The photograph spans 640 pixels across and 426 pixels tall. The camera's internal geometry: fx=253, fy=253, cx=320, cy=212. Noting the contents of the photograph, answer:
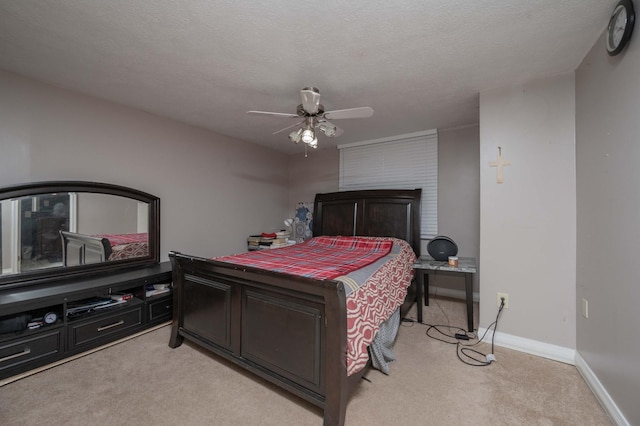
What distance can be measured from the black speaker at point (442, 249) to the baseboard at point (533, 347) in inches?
32.8

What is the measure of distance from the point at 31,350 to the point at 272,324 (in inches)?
73.0

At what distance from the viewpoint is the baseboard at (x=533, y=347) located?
2033mm

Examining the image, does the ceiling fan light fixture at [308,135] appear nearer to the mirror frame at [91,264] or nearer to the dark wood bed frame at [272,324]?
the dark wood bed frame at [272,324]

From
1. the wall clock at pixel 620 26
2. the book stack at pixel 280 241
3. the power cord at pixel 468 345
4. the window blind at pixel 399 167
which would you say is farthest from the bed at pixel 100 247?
the wall clock at pixel 620 26

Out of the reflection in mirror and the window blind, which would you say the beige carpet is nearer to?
the reflection in mirror

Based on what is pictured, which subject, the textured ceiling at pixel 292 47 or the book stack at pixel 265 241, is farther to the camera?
the book stack at pixel 265 241

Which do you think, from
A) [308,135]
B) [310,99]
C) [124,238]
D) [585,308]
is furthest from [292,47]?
[585,308]

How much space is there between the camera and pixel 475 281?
333cm

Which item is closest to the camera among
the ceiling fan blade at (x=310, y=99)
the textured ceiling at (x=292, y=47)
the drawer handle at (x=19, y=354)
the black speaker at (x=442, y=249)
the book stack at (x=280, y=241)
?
the textured ceiling at (x=292, y=47)

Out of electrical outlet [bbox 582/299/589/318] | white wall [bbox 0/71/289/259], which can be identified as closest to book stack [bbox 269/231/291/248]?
white wall [bbox 0/71/289/259]

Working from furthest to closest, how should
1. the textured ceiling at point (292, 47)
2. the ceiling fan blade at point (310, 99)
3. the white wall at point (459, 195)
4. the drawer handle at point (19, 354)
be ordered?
the white wall at point (459, 195) → the ceiling fan blade at point (310, 99) → the drawer handle at point (19, 354) → the textured ceiling at point (292, 47)

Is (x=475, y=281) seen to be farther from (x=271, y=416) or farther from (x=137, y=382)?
(x=137, y=382)

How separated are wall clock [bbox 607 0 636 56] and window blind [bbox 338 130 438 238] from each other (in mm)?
→ 2047

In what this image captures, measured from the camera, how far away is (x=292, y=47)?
5.88 feet
